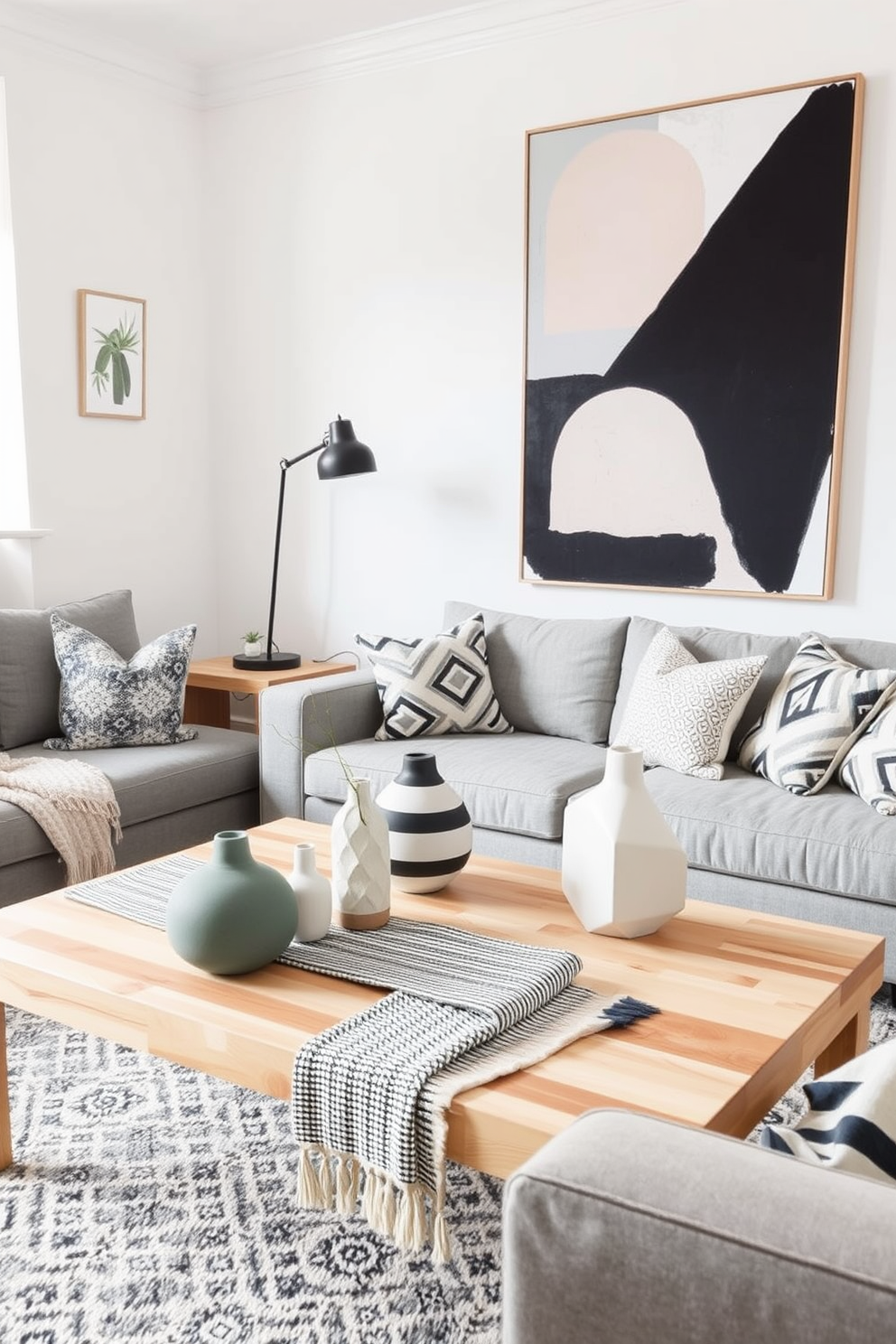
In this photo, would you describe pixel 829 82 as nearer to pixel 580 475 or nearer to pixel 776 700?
pixel 580 475

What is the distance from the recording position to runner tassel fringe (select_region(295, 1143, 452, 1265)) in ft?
4.86

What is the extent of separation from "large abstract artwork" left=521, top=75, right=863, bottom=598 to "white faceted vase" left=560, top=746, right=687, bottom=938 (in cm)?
180

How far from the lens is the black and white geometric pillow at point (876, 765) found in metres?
2.75

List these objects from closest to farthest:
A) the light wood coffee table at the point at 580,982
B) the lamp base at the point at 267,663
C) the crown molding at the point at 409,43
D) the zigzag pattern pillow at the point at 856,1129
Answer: the zigzag pattern pillow at the point at 856,1129 → the light wood coffee table at the point at 580,982 → the crown molding at the point at 409,43 → the lamp base at the point at 267,663

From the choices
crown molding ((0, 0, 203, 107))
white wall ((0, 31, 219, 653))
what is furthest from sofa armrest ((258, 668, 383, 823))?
crown molding ((0, 0, 203, 107))

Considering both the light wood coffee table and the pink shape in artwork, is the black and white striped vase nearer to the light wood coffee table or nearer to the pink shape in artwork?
the light wood coffee table

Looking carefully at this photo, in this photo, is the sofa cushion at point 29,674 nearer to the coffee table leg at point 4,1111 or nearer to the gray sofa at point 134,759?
the gray sofa at point 134,759

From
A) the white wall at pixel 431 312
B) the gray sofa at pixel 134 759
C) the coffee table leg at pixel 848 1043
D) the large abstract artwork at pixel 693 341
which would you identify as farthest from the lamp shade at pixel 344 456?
the coffee table leg at pixel 848 1043

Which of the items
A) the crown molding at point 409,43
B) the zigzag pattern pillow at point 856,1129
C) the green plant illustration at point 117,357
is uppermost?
the crown molding at point 409,43

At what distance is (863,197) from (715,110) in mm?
534

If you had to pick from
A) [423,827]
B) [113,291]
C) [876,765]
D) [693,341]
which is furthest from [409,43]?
[423,827]

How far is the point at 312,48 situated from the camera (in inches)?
166

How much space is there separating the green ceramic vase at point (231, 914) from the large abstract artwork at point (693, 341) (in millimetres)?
2239

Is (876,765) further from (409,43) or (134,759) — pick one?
(409,43)
